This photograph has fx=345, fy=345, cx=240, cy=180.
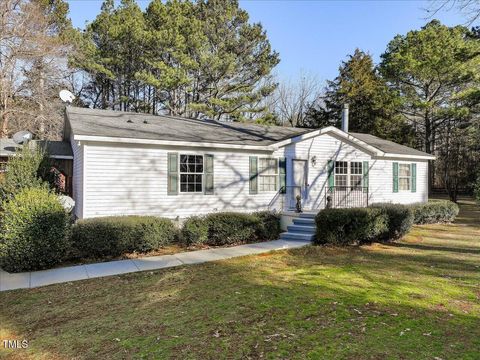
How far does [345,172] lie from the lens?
1584cm

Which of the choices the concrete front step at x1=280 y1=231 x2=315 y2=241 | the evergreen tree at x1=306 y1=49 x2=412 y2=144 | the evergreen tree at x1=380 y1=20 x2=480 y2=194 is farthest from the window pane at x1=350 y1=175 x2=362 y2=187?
the evergreen tree at x1=306 y1=49 x2=412 y2=144

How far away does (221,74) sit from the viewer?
28250 millimetres

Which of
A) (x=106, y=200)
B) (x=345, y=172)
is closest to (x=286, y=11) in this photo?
(x=345, y=172)

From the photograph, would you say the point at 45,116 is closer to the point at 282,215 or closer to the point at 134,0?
the point at 134,0

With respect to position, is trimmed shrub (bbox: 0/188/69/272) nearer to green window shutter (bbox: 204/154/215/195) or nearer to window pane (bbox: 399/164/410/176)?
green window shutter (bbox: 204/154/215/195)

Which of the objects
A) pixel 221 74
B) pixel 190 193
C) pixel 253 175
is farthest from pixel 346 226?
pixel 221 74

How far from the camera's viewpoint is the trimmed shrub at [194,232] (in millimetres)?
9695

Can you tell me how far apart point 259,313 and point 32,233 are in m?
5.41

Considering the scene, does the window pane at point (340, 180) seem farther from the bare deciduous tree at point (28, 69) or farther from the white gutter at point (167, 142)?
the bare deciduous tree at point (28, 69)

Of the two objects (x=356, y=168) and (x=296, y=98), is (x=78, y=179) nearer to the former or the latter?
(x=356, y=168)

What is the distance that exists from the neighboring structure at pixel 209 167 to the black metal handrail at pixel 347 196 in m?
0.04

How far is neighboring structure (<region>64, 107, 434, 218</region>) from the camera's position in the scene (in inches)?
434

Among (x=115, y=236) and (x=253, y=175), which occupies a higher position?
(x=253, y=175)

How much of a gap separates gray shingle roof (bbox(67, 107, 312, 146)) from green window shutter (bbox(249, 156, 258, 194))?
0.69 meters
